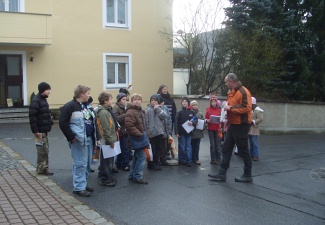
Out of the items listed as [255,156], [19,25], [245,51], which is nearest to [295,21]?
[245,51]

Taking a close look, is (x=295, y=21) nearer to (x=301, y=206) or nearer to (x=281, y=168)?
(x=281, y=168)

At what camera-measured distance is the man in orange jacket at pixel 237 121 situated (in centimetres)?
751

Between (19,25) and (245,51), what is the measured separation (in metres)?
9.31

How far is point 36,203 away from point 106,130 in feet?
5.42

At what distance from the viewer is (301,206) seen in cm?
628

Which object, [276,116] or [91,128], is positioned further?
[276,116]

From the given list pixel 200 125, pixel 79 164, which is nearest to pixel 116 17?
pixel 200 125

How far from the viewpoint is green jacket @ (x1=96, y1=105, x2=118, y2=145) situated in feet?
23.0

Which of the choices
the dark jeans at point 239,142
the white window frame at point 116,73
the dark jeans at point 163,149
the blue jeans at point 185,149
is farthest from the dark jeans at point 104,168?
the white window frame at point 116,73

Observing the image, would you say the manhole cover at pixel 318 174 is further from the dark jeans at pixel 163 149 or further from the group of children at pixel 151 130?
the dark jeans at pixel 163 149

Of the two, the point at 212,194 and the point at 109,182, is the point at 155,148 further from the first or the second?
the point at 212,194

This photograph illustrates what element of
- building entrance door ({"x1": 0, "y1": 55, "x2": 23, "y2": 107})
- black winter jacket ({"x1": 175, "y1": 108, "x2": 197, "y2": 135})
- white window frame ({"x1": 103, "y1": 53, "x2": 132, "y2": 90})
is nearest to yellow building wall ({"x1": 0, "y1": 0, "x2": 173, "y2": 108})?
white window frame ({"x1": 103, "y1": 53, "x2": 132, "y2": 90})

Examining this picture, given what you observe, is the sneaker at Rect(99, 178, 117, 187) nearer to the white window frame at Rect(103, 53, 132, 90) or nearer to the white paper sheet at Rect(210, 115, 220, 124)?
the white paper sheet at Rect(210, 115, 220, 124)

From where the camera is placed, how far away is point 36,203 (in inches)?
246
